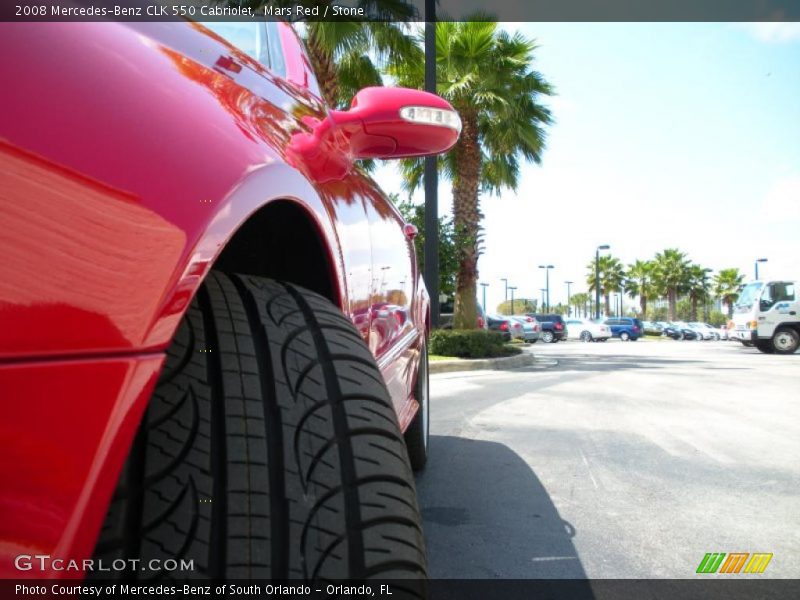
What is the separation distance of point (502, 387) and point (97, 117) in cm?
698

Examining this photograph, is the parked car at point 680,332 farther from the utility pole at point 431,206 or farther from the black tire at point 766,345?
the utility pole at point 431,206

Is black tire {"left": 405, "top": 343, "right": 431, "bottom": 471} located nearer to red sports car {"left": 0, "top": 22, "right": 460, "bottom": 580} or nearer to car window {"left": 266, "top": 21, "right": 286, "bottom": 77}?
car window {"left": 266, "top": 21, "right": 286, "bottom": 77}

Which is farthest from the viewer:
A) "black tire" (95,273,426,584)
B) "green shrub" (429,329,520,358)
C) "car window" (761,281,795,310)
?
"car window" (761,281,795,310)

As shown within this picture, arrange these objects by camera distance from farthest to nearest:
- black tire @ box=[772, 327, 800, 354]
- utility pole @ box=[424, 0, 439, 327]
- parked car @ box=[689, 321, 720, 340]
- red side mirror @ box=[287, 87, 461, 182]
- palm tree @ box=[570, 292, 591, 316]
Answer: palm tree @ box=[570, 292, 591, 316]
parked car @ box=[689, 321, 720, 340]
black tire @ box=[772, 327, 800, 354]
utility pole @ box=[424, 0, 439, 327]
red side mirror @ box=[287, 87, 461, 182]

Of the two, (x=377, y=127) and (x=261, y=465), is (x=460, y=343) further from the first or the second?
(x=261, y=465)

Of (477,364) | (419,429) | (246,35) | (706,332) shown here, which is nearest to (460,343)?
(477,364)

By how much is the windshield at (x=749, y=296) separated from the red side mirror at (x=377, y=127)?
69.9 ft

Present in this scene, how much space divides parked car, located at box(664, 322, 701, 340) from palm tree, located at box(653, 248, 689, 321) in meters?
12.6

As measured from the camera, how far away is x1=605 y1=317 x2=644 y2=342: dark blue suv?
137 feet

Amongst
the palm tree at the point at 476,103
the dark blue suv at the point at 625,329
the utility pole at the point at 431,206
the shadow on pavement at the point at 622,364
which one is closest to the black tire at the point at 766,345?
the shadow on pavement at the point at 622,364

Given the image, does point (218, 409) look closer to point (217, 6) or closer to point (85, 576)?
point (85, 576)

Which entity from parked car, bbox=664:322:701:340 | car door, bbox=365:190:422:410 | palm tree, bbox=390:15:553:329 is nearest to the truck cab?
palm tree, bbox=390:15:553:329

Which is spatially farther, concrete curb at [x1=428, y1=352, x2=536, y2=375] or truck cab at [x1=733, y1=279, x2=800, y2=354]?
truck cab at [x1=733, y1=279, x2=800, y2=354]

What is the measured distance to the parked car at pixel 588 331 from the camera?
38781 millimetres
